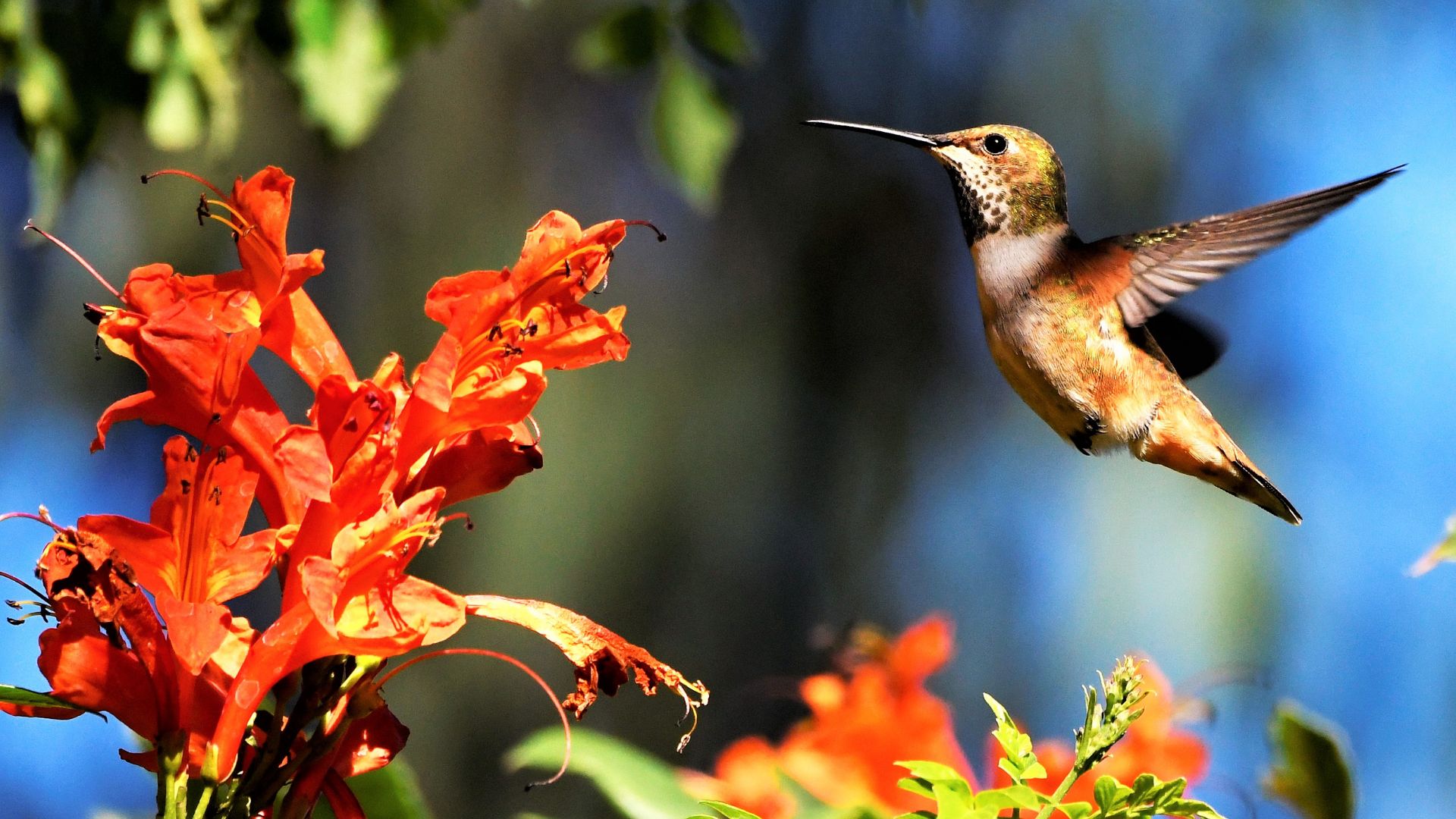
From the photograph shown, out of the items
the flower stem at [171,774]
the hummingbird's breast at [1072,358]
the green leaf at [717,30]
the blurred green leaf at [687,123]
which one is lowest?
the flower stem at [171,774]

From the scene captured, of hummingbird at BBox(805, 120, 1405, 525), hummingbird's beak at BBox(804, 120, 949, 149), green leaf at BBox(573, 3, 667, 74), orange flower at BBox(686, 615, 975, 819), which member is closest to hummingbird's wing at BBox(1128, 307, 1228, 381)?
hummingbird at BBox(805, 120, 1405, 525)

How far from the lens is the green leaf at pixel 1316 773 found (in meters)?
1.15

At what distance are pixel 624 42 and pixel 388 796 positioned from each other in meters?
1.47

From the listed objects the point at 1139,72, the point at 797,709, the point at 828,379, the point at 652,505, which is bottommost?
the point at 797,709

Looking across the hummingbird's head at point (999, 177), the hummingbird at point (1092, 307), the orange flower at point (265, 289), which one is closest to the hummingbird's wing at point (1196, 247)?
the hummingbird at point (1092, 307)

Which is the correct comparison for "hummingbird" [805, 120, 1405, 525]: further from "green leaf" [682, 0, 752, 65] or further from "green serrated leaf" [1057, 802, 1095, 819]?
"green serrated leaf" [1057, 802, 1095, 819]

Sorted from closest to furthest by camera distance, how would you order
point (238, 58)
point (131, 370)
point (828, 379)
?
point (238, 58)
point (131, 370)
point (828, 379)

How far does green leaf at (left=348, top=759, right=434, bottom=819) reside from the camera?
3.70 feet

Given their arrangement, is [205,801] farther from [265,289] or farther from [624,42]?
[624,42]

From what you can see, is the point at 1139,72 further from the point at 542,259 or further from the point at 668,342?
the point at 542,259

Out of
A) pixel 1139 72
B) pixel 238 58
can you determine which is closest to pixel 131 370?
pixel 238 58

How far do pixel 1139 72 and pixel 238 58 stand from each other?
389 cm

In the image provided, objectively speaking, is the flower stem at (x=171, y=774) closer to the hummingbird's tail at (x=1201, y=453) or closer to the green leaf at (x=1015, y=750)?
the green leaf at (x=1015, y=750)

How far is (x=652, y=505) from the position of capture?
470 cm
